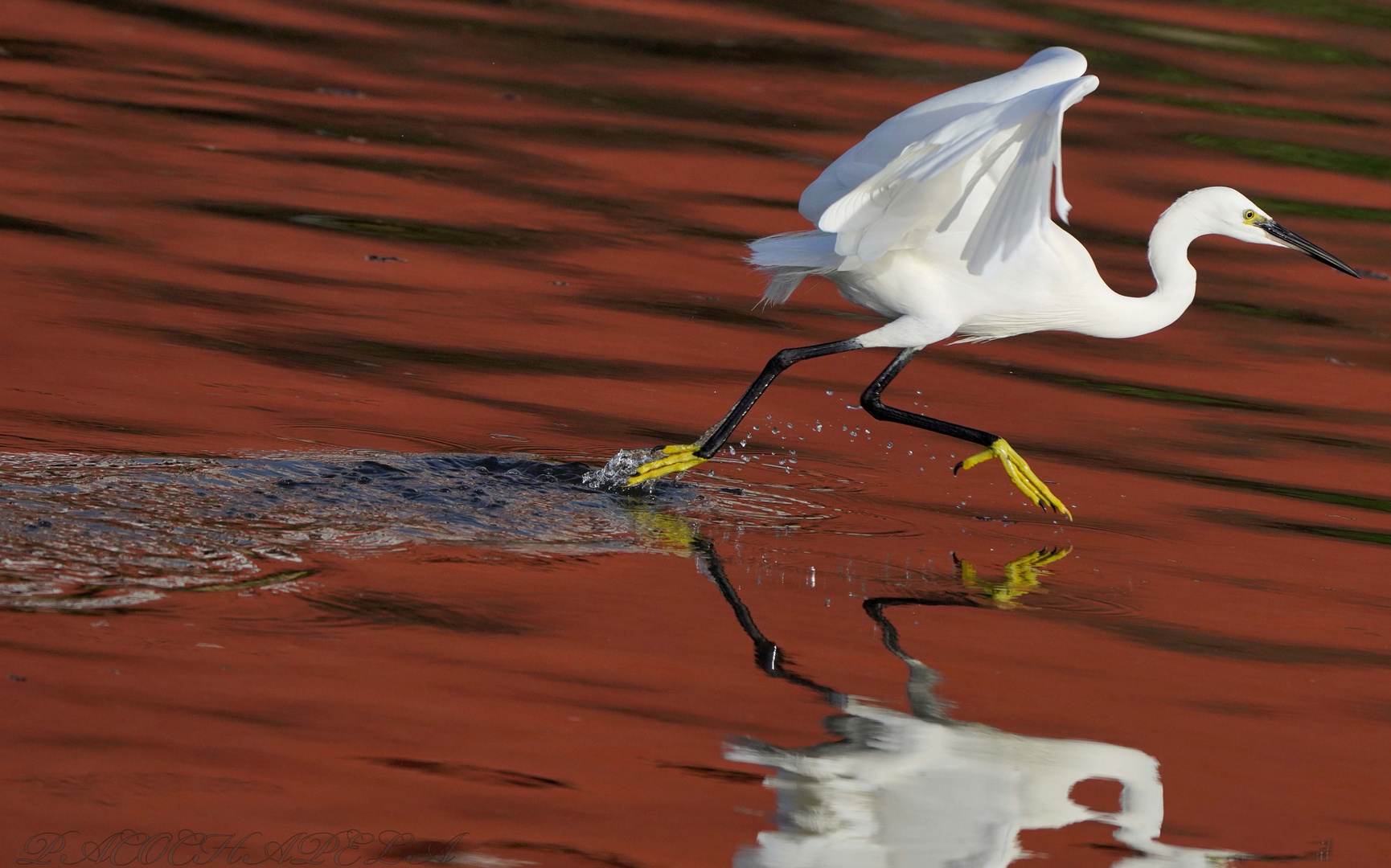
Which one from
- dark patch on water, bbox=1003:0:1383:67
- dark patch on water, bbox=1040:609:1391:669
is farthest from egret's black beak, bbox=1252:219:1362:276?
dark patch on water, bbox=1003:0:1383:67

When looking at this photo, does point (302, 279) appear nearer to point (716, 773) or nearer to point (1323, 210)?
point (716, 773)

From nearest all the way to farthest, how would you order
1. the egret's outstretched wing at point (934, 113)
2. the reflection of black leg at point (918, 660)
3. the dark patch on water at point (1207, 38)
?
the reflection of black leg at point (918, 660), the egret's outstretched wing at point (934, 113), the dark patch on water at point (1207, 38)

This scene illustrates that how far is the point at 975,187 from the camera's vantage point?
625cm

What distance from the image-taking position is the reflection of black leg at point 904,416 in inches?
267

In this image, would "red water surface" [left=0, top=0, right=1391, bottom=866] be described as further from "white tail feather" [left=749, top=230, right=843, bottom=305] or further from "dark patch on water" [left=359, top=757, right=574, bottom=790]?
"white tail feather" [left=749, top=230, right=843, bottom=305]

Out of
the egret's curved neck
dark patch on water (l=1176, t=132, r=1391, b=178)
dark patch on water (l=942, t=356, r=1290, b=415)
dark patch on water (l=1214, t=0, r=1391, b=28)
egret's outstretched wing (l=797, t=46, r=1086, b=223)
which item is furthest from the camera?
dark patch on water (l=1214, t=0, r=1391, b=28)

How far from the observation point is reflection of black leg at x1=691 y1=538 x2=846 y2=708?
470 cm

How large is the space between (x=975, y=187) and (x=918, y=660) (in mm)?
1956

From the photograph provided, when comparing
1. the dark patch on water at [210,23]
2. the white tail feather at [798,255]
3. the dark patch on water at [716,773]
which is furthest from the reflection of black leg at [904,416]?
the dark patch on water at [210,23]

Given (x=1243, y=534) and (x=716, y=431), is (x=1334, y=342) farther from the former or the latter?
(x=716, y=431)

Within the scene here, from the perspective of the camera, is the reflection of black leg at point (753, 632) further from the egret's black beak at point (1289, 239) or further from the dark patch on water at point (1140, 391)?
the dark patch on water at point (1140, 391)

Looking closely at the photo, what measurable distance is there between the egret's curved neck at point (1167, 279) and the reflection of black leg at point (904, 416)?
0.72m

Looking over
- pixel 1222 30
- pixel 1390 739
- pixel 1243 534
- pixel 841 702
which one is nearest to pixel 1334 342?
pixel 1243 534

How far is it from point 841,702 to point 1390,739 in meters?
1.48
